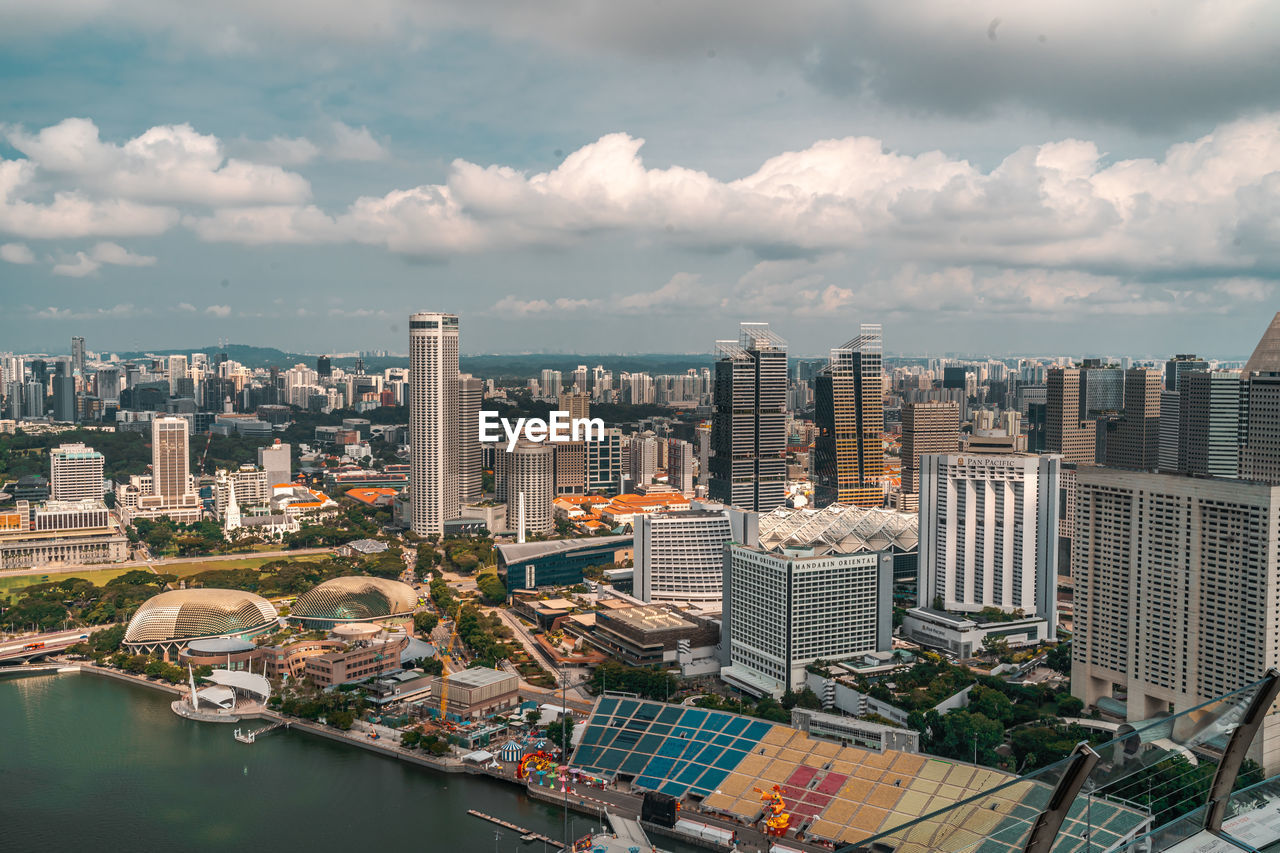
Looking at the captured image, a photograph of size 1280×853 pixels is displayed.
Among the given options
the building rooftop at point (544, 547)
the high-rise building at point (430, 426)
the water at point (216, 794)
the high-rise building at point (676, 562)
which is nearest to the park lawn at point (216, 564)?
the high-rise building at point (430, 426)

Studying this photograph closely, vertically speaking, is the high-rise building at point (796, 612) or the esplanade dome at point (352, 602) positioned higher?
the high-rise building at point (796, 612)

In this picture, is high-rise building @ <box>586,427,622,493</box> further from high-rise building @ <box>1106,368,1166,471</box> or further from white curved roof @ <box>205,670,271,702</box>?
white curved roof @ <box>205,670,271,702</box>

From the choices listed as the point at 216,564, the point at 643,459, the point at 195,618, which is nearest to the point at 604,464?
the point at 643,459

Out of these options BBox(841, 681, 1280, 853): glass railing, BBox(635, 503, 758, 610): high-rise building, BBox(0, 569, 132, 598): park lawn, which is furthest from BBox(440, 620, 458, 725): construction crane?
BBox(841, 681, 1280, 853): glass railing

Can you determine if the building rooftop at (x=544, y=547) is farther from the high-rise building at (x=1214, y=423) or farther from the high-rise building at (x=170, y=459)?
the high-rise building at (x=170, y=459)

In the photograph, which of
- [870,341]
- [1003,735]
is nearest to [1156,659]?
[1003,735]

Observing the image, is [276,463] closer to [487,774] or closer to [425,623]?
[425,623]

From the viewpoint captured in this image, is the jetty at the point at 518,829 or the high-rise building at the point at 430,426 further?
the high-rise building at the point at 430,426
